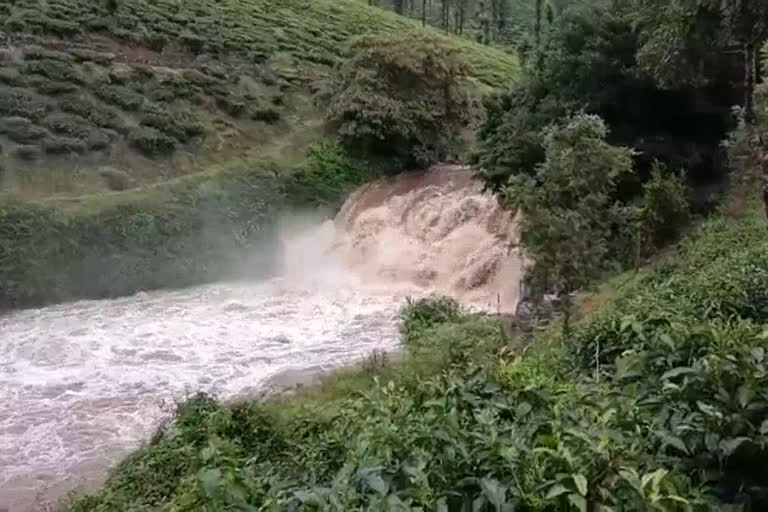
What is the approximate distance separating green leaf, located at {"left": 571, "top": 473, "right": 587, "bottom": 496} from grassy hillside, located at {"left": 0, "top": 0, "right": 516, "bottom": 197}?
68.0 feet

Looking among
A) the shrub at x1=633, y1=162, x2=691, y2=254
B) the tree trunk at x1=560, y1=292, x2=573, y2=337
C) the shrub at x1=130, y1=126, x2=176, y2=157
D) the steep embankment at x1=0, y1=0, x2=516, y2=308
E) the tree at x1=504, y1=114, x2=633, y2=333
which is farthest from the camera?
the shrub at x1=130, y1=126, x2=176, y2=157

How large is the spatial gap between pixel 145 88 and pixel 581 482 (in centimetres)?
2657

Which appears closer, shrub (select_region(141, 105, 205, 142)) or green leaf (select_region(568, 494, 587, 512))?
green leaf (select_region(568, 494, 587, 512))

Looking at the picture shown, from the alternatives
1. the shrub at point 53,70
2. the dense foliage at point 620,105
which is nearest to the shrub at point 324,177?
the shrub at point 53,70

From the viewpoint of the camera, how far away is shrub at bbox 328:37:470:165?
976 inches

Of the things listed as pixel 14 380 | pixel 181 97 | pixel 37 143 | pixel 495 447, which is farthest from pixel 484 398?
pixel 181 97

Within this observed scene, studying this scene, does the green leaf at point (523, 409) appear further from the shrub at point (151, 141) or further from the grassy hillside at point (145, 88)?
the shrub at point (151, 141)

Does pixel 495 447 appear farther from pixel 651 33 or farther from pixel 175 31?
pixel 175 31

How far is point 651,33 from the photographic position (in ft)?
48.0

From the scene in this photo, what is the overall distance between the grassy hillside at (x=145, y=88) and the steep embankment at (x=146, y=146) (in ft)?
0.20

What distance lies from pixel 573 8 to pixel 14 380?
13.0 metres

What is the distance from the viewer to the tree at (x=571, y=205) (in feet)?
32.8

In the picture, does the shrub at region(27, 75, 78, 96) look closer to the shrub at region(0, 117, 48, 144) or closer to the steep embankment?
the steep embankment

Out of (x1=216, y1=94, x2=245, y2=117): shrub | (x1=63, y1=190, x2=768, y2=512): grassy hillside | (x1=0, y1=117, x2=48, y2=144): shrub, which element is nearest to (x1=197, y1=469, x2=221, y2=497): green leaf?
(x1=63, y1=190, x2=768, y2=512): grassy hillside
